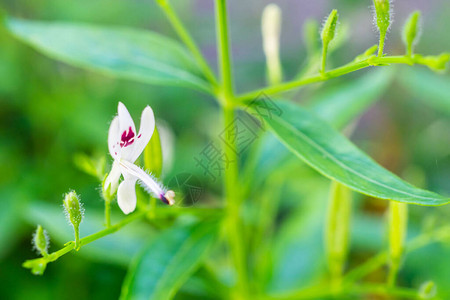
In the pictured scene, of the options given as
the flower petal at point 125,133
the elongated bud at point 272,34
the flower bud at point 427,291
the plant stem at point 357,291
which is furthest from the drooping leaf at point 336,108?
the flower petal at point 125,133

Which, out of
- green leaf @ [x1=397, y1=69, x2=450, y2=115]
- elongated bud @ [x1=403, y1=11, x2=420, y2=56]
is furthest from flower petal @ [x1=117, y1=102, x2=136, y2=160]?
green leaf @ [x1=397, y1=69, x2=450, y2=115]

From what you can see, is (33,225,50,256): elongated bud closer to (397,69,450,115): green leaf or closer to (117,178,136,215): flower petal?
(117,178,136,215): flower petal

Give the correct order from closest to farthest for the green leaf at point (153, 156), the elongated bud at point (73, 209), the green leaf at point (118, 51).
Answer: the elongated bud at point (73, 209) → the green leaf at point (153, 156) → the green leaf at point (118, 51)

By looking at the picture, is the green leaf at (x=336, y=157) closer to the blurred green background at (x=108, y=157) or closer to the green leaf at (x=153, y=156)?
the green leaf at (x=153, y=156)

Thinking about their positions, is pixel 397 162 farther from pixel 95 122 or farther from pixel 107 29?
pixel 107 29

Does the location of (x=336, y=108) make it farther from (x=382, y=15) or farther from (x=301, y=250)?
(x=382, y=15)

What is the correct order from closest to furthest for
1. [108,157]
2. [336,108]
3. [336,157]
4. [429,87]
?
[336,157] → [336,108] → [108,157] → [429,87]

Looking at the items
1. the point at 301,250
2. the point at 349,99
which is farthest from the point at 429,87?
the point at 301,250
